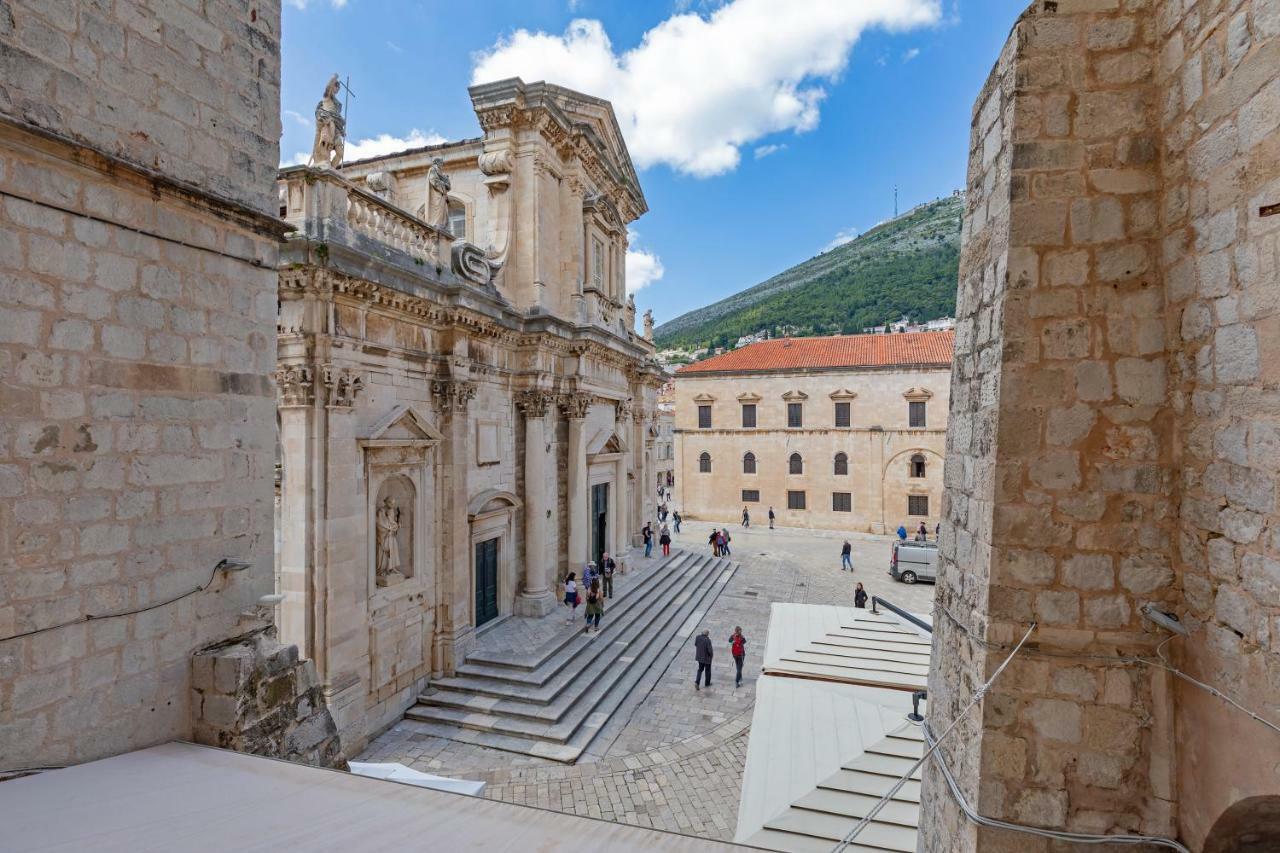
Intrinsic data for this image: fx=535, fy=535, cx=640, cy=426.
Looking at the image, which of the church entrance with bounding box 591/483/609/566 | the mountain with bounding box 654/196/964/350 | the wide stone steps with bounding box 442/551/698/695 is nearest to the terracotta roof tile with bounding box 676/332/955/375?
the church entrance with bounding box 591/483/609/566

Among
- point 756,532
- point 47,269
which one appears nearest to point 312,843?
Result: point 47,269

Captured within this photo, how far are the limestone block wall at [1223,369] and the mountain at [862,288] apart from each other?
225ft

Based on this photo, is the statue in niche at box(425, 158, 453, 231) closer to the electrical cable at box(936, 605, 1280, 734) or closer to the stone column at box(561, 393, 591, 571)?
the stone column at box(561, 393, 591, 571)

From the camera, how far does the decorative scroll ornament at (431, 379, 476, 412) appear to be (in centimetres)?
1097

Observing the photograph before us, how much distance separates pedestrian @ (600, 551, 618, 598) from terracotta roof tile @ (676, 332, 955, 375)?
17804 millimetres

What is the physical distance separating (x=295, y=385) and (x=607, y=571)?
1052cm

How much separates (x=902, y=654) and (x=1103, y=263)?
705cm

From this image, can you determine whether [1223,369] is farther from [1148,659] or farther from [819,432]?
[819,432]

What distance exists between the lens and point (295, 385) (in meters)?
8.34

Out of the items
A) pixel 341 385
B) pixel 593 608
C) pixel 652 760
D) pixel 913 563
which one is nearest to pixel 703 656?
pixel 652 760

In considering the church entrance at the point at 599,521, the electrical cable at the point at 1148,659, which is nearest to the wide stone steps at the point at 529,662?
the church entrance at the point at 599,521

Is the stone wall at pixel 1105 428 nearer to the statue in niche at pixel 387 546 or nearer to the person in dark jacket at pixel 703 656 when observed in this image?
the person in dark jacket at pixel 703 656

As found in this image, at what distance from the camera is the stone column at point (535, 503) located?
13.9 meters

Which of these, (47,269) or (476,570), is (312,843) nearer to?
(47,269)
